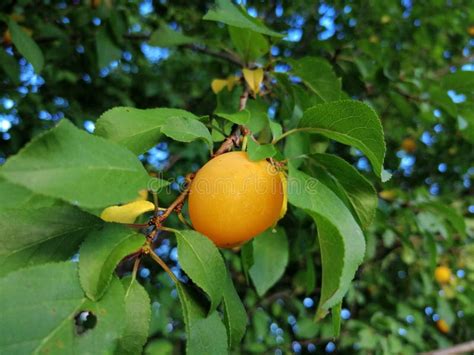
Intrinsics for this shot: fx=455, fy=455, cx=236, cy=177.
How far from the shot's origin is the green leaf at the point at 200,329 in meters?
0.57

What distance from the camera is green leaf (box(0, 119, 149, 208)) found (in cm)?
44

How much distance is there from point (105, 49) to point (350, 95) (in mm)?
812

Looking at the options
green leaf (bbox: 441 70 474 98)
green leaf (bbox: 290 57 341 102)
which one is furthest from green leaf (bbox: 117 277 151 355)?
green leaf (bbox: 441 70 474 98)

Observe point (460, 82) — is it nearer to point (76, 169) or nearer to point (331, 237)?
point (331, 237)

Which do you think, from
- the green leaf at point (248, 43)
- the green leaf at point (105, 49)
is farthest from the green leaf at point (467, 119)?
the green leaf at point (105, 49)

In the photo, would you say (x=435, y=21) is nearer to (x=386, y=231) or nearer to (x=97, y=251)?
(x=386, y=231)

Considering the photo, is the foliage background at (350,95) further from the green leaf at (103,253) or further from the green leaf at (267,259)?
the green leaf at (103,253)

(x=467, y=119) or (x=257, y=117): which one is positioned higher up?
(x=257, y=117)

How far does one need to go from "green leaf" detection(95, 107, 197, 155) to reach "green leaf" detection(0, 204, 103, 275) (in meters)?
0.12

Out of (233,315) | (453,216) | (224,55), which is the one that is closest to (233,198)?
(233,315)

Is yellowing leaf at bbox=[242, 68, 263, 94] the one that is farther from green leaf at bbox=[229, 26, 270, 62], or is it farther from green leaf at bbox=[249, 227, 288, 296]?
green leaf at bbox=[249, 227, 288, 296]

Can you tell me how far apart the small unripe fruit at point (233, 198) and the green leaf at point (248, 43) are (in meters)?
0.51

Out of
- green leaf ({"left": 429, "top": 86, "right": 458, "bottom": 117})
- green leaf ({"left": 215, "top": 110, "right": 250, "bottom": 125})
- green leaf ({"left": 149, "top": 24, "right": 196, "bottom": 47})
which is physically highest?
green leaf ({"left": 215, "top": 110, "right": 250, "bottom": 125})

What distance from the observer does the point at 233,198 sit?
0.57 m
